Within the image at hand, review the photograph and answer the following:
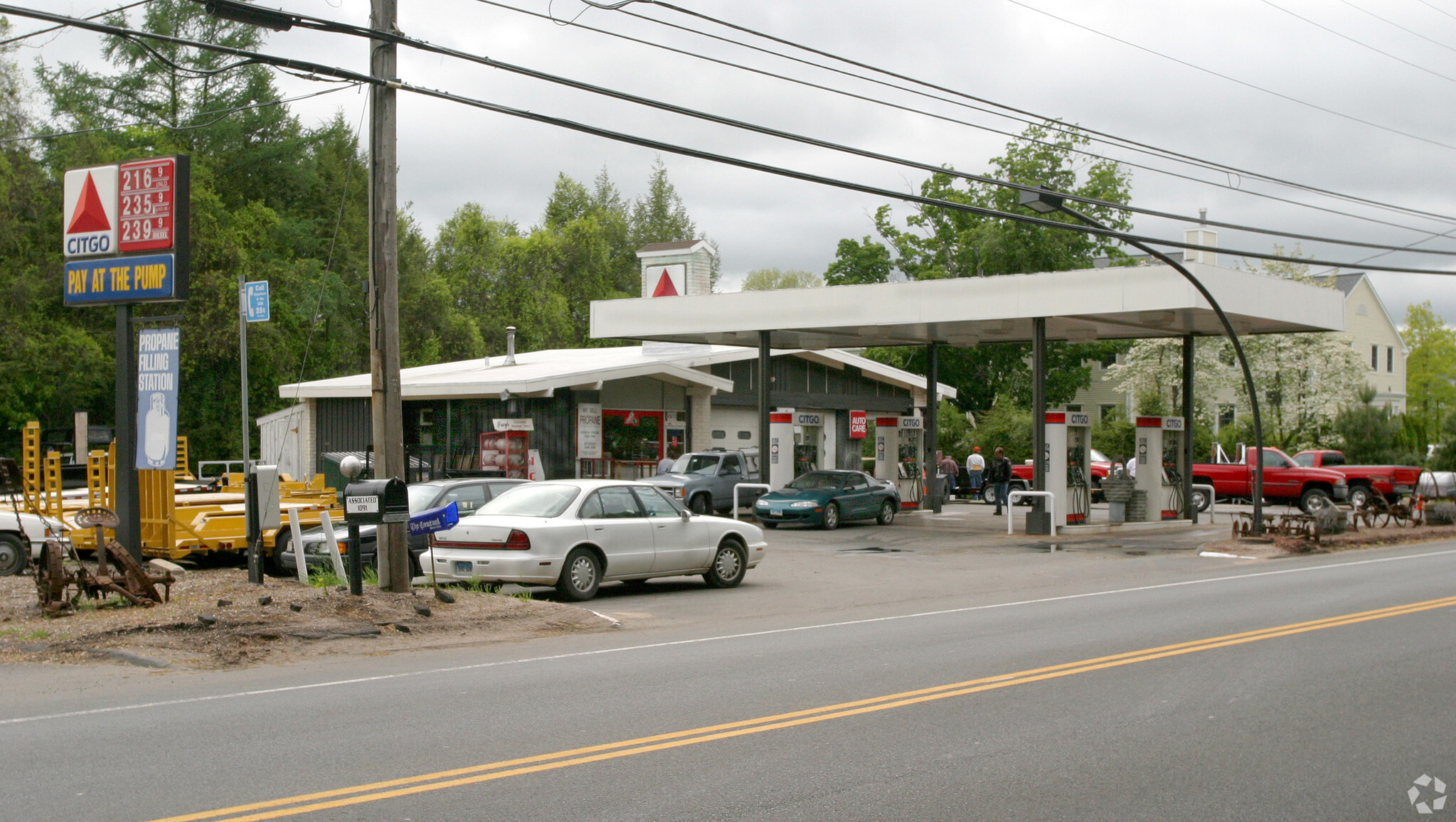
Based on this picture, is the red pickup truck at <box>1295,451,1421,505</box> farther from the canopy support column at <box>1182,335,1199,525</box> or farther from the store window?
the store window

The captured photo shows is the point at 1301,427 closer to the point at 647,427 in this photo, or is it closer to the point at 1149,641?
the point at 647,427

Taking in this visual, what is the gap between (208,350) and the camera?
1704 inches

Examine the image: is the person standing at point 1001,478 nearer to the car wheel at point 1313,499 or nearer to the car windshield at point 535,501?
the car wheel at point 1313,499

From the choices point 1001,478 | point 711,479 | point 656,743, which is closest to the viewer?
point 656,743

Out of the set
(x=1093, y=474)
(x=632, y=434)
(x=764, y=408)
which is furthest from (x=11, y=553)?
(x=1093, y=474)

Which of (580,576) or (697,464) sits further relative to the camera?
(697,464)

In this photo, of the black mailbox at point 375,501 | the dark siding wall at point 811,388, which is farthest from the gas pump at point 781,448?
the black mailbox at point 375,501

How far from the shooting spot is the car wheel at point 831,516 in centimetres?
2812

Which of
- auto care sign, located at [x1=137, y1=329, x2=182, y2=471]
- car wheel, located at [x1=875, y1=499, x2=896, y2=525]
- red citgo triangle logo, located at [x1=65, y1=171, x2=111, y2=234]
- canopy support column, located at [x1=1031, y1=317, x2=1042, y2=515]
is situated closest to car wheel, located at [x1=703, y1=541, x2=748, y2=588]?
auto care sign, located at [x1=137, y1=329, x2=182, y2=471]

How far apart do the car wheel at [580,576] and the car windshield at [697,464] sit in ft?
51.5

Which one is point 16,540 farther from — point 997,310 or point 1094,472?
point 1094,472

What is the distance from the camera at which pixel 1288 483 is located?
34125 millimetres

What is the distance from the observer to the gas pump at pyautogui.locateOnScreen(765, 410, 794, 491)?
31.8 m

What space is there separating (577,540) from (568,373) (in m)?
17.6
